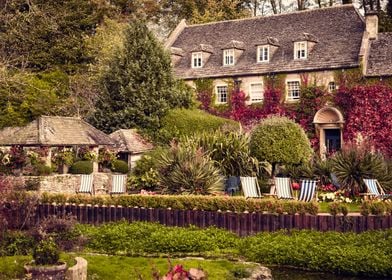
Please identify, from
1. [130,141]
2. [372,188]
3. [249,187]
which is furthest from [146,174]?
[372,188]

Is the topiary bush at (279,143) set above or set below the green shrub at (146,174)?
above

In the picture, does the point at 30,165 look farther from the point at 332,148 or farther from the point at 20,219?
the point at 332,148

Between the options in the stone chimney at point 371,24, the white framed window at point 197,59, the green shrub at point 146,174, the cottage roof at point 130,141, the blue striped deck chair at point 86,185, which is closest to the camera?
the blue striped deck chair at point 86,185

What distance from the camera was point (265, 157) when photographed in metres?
25.6

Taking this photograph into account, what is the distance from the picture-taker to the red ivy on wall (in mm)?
32375

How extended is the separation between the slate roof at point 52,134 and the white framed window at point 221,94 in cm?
1187

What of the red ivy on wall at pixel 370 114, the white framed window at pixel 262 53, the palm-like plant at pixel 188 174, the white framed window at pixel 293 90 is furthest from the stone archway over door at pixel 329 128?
the palm-like plant at pixel 188 174

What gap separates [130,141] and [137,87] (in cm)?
432

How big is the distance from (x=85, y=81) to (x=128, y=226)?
2469 cm

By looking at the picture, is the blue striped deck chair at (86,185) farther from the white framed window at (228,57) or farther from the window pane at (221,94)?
the white framed window at (228,57)

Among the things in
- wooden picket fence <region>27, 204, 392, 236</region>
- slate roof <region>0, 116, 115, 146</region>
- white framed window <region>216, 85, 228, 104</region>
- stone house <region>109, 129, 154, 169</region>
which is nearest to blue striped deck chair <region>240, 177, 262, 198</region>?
wooden picket fence <region>27, 204, 392, 236</region>

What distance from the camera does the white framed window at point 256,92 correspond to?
37.3m

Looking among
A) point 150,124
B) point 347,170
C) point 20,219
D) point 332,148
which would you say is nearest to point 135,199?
point 20,219

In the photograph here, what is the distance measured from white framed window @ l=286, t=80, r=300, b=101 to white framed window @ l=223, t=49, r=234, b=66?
187 inches
